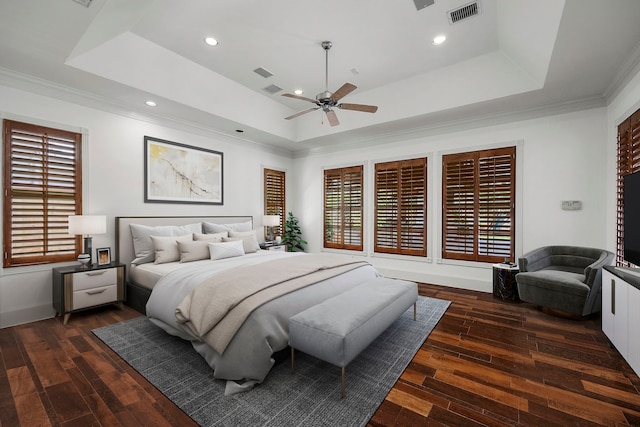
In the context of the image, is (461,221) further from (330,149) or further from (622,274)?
(330,149)

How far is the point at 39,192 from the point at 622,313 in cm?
609

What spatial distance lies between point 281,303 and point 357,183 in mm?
3992

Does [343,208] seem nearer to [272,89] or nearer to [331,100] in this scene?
[272,89]

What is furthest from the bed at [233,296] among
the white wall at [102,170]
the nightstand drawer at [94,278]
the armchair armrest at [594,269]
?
the armchair armrest at [594,269]

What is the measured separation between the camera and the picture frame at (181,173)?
14.2ft

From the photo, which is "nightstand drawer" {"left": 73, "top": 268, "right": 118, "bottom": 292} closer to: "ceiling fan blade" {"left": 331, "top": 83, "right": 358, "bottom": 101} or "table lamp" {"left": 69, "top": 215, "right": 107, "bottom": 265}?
"table lamp" {"left": 69, "top": 215, "right": 107, "bottom": 265}

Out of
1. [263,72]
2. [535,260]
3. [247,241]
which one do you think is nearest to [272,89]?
[263,72]

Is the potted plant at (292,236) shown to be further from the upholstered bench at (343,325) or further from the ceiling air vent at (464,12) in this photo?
the ceiling air vent at (464,12)

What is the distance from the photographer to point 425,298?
4168 mm

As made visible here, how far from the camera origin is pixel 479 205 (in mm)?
4535

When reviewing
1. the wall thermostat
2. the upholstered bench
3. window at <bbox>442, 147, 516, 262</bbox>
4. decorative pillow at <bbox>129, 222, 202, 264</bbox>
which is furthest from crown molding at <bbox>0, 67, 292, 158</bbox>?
the wall thermostat

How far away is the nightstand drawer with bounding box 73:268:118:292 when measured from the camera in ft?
10.7

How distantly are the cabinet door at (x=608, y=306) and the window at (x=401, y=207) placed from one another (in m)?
2.53

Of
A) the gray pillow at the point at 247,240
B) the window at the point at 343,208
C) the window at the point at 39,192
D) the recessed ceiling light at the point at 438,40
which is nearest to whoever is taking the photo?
the window at the point at 39,192
